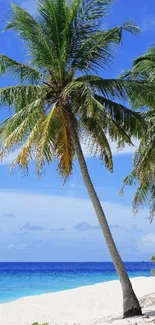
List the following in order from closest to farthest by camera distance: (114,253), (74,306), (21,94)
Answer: (114,253) → (21,94) → (74,306)

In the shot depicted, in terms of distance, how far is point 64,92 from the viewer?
16.1 m

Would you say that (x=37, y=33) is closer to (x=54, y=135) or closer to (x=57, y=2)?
(x=57, y=2)

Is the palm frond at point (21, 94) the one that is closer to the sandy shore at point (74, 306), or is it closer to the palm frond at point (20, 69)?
the palm frond at point (20, 69)

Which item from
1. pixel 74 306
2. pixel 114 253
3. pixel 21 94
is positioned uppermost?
pixel 21 94

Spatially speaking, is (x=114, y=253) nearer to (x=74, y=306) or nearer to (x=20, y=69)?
(x=20, y=69)

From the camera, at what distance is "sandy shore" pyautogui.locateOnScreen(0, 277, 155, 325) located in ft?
71.1

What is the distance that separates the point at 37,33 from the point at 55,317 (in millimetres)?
10785

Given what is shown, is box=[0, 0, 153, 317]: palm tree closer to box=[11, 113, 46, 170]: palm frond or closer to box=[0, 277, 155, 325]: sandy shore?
box=[11, 113, 46, 170]: palm frond

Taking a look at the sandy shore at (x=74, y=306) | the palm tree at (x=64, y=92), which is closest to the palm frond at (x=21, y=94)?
the palm tree at (x=64, y=92)

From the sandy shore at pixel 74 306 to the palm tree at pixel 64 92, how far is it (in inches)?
207

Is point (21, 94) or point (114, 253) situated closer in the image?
point (114, 253)

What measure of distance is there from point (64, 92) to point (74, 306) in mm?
12129

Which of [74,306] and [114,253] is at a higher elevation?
[114,253]

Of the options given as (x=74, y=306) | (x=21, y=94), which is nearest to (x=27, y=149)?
(x=21, y=94)
